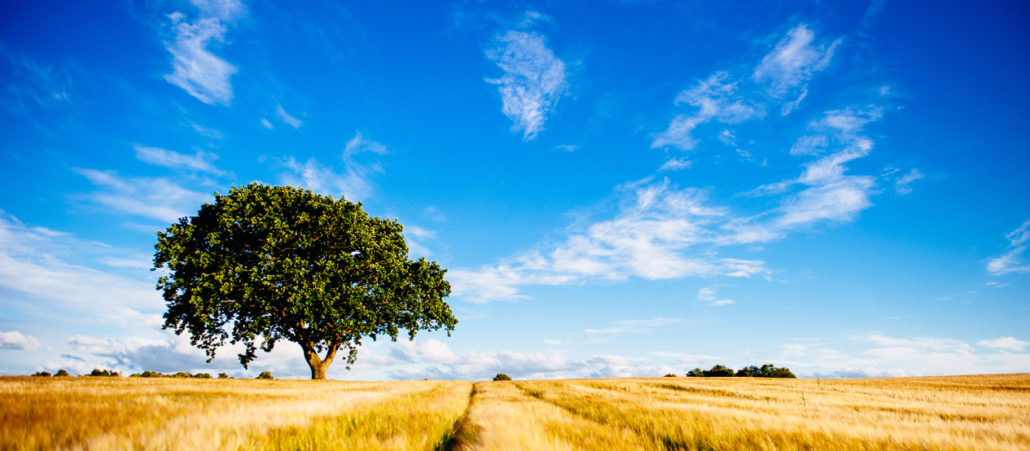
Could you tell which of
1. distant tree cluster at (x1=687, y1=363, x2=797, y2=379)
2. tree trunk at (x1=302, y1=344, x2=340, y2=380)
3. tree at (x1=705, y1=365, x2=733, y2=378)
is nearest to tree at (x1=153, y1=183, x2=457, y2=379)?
tree trunk at (x1=302, y1=344, x2=340, y2=380)

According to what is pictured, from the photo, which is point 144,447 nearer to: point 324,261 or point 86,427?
point 86,427

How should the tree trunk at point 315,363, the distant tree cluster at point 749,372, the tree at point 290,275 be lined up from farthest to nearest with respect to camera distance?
1. the distant tree cluster at point 749,372
2. the tree trunk at point 315,363
3. the tree at point 290,275

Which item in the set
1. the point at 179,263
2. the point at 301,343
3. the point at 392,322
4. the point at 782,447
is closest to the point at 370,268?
the point at 392,322

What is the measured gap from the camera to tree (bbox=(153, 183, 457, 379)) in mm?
20578

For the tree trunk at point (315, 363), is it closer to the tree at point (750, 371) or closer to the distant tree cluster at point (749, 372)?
the distant tree cluster at point (749, 372)

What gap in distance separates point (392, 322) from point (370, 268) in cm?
433

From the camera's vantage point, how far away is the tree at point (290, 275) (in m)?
20.6

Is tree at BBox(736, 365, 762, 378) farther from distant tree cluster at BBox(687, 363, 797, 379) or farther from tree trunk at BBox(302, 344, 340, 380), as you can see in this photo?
tree trunk at BBox(302, 344, 340, 380)

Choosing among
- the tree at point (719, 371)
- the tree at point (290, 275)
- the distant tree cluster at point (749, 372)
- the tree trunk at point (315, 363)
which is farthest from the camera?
the tree at point (719, 371)

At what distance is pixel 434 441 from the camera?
4.19 m

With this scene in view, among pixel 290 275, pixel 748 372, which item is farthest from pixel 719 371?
pixel 290 275

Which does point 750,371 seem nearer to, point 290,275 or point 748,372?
point 748,372

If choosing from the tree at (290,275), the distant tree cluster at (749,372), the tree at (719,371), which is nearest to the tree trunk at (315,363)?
the tree at (290,275)

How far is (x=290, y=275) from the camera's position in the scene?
21.3 meters
